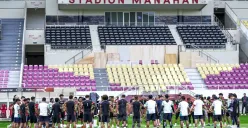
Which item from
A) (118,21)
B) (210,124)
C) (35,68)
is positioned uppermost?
(118,21)

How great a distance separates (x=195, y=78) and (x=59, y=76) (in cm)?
1034

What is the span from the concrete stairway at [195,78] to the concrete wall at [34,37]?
12.3m

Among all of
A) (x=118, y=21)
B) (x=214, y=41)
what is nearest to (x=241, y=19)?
(x=214, y=41)

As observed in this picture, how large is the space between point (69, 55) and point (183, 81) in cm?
950

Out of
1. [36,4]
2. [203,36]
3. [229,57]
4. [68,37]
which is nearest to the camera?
[229,57]

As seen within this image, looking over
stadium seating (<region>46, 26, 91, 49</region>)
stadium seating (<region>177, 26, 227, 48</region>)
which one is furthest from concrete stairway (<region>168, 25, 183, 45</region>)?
stadium seating (<region>46, 26, 91, 49</region>)

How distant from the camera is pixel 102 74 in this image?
5488 centimetres

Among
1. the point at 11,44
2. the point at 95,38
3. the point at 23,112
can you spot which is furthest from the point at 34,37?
the point at 23,112

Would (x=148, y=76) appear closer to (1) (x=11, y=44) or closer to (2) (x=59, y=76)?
(2) (x=59, y=76)

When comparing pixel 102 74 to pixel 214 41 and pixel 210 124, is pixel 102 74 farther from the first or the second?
pixel 210 124

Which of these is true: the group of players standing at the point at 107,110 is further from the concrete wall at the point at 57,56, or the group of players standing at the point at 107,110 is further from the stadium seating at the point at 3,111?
the concrete wall at the point at 57,56

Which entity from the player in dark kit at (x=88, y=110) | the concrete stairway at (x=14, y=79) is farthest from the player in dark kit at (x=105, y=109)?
the concrete stairway at (x=14, y=79)

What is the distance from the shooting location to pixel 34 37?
197ft

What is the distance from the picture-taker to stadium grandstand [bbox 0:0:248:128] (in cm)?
5303
